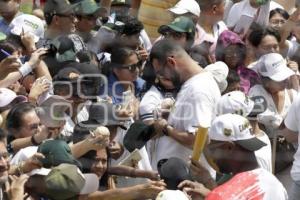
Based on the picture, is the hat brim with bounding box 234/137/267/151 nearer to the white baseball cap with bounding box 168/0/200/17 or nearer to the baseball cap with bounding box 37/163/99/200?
the baseball cap with bounding box 37/163/99/200

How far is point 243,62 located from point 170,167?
113cm

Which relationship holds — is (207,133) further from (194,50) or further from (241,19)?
(241,19)

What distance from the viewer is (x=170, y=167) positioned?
3.19m

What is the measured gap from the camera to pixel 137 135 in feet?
11.5

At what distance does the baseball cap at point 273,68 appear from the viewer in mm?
4051

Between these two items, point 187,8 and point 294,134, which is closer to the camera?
point 294,134

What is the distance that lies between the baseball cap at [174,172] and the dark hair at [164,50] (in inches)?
20.6

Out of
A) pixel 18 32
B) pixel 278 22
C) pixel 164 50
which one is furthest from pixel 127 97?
pixel 278 22

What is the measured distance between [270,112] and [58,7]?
36.7 inches

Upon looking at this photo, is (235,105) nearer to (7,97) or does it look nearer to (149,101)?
(149,101)

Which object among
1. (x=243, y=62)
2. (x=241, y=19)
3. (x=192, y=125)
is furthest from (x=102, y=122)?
(x=241, y=19)

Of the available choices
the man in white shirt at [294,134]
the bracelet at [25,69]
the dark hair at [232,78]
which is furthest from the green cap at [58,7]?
the man in white shirt at [294,134]

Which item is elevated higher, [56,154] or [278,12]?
[56,154]

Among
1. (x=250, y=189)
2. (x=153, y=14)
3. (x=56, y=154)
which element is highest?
(x=250, y=189)
